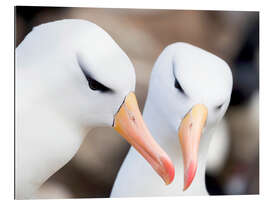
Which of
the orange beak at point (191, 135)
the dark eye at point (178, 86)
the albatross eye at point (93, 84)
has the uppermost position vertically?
the albatross eye at point (93, 84)

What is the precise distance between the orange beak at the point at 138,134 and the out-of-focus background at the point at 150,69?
0.30 ft

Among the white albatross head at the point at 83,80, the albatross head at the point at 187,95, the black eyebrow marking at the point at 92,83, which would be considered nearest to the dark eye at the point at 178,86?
the albatross head at the point at 187,95

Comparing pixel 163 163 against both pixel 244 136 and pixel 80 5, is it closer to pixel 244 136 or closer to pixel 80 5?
pixel 244 136

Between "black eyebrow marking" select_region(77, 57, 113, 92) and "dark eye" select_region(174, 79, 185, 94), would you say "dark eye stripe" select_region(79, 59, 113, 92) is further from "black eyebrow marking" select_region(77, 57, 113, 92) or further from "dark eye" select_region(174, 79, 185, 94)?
"dark eye" select_region(174, 79, 185, 94)


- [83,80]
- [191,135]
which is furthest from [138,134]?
[83,80]

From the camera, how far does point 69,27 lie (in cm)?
263

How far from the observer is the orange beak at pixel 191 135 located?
2.66m

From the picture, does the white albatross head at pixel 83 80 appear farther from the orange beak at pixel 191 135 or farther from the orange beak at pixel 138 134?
the orange beak at pixel 191 135

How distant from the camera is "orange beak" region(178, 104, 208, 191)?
2658 mm

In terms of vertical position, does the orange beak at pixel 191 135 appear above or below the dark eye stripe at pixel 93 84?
below

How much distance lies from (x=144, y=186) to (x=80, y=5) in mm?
994

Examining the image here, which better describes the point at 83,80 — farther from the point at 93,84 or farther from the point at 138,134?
the point at 138,134

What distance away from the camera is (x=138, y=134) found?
2.58 metres
